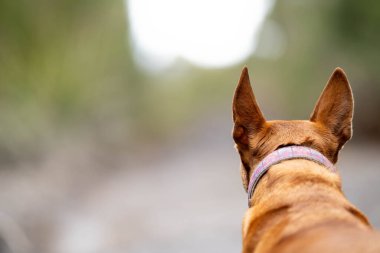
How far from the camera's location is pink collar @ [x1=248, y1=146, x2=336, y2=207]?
11.6 feet

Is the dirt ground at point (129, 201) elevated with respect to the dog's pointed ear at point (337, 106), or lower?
elevated

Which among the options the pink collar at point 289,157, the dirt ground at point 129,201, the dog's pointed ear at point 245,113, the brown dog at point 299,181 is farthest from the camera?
the dirt ground at point 129,201

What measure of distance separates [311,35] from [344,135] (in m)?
13.5

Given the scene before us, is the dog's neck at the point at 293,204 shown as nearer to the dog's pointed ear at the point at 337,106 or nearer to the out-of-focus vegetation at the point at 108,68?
the dog's pointed ear at the point at 337,106

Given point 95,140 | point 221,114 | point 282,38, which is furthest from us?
point 221,114

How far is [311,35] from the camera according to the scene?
55.4 ft

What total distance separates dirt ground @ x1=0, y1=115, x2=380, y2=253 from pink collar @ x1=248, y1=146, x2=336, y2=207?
4177 millimetres

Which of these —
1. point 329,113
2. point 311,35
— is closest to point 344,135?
point 329,113

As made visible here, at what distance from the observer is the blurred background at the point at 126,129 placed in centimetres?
972

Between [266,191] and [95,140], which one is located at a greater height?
[95,140]

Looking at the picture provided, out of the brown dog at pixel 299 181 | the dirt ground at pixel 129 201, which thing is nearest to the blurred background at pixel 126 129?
the dirt ground at pixel 129 201

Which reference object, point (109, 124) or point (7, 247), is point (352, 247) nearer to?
point (7, 247)

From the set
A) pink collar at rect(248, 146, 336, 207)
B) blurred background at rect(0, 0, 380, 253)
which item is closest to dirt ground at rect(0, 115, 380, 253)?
blurred background at rect(0, 0, 380, 253)

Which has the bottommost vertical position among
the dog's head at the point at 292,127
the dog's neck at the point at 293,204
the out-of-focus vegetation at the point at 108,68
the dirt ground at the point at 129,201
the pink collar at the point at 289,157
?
the dog's neck at the point at 293,204
